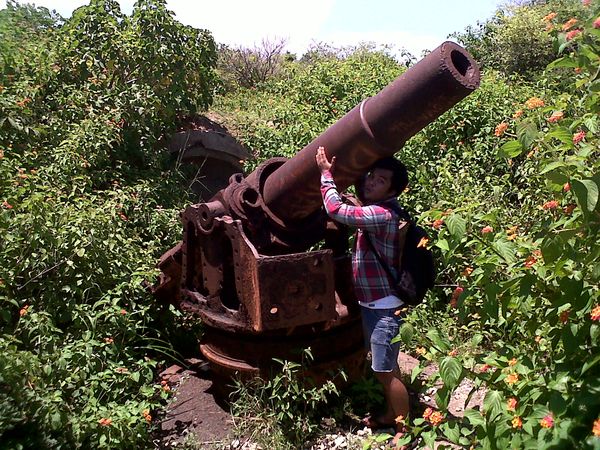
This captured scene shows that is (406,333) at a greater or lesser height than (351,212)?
lesser

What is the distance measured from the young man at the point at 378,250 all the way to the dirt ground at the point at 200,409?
0.51m

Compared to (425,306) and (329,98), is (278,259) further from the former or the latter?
(329,98)

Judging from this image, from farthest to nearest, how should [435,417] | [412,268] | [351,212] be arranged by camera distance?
[412,268] < [351,212] < [435,417]

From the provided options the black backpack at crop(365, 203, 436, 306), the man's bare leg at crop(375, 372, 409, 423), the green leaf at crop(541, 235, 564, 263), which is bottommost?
the man's bare leg at crop(375, 372, 409, 423)

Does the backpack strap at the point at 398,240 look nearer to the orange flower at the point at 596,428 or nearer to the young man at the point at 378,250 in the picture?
the young man at the point at 378,250

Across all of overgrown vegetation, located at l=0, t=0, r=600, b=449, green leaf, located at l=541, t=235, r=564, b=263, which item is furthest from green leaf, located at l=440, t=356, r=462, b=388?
green leaf, located at l=541, t=235, r=564, b=263

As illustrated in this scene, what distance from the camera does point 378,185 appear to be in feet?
11.9

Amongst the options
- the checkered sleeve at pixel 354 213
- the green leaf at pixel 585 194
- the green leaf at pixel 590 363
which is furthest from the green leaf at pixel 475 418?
the checkered sleeve at pixel 354 213

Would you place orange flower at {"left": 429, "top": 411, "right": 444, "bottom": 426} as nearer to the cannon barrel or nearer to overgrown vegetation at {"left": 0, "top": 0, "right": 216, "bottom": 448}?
the cannon barrel

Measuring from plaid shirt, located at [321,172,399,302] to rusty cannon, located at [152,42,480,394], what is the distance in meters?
0.17

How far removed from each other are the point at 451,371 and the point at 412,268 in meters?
1.41

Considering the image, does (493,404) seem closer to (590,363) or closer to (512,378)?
(512,378)

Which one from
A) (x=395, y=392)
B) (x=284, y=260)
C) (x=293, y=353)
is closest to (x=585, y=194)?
(x=284, y=260)

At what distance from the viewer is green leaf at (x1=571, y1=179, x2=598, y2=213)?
1820 mm
